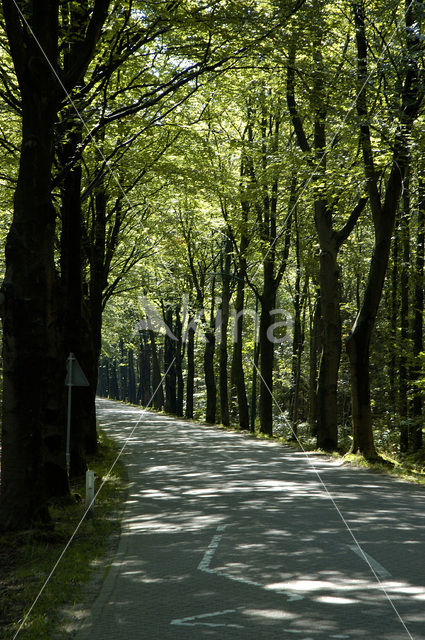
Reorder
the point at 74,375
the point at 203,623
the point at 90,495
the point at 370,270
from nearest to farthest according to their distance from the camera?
the point at 203,623
the point at 90,495
the point at 74,375
the point at 370,270

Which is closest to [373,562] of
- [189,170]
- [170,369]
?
[189,170]

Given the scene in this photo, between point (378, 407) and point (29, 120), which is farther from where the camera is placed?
point (378, 407)

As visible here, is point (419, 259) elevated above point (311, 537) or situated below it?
above

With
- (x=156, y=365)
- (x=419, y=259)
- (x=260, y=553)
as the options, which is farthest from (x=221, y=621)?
(x=156, y=365)

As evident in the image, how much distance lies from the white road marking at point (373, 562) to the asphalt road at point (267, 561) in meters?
0.01

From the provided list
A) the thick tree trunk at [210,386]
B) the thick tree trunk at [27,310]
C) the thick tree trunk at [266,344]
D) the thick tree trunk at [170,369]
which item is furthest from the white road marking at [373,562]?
the thick tree trunk at [170,369]

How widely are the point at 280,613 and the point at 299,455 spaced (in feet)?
45.8

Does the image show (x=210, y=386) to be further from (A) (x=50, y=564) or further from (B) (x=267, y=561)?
(B) (x=267, y=561)

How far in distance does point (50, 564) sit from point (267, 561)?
2309mm

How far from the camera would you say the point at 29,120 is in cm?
880

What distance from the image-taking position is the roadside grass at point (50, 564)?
5445 mm

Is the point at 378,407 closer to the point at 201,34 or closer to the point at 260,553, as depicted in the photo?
the point at 201,34

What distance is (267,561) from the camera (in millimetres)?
7105

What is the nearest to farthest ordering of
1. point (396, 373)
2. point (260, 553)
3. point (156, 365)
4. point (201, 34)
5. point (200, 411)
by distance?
1. point (260, 553)
2. point (201, 34)
3. point (396, 373)
4. point (156, 365)
5. point (200, 411)
